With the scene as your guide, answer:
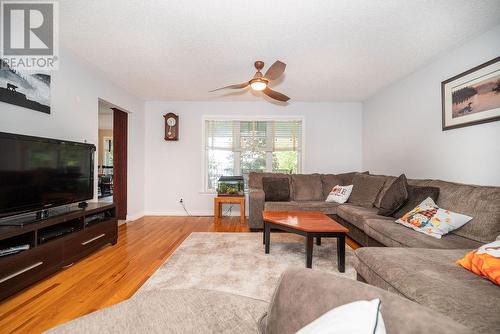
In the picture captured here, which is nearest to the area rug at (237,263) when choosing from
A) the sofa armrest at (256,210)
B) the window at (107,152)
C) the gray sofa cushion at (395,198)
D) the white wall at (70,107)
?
the sofa armrest at (256,210)

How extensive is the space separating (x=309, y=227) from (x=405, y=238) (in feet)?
2.65

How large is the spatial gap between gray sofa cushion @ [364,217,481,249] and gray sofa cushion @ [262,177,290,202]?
5.21 ft

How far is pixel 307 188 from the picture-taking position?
13.5 feet

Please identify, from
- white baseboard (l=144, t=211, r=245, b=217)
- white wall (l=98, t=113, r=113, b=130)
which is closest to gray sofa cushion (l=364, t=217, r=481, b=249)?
white baseboard (l=144, t=211, r=245, b=217)

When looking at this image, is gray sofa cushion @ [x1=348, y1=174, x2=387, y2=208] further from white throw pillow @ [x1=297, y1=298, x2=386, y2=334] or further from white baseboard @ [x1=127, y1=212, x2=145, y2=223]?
white baseboard @ [x1=127, y1=212, x2=145, y2=223]

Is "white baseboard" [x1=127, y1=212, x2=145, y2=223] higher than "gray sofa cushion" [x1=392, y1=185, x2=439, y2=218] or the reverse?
the reverse

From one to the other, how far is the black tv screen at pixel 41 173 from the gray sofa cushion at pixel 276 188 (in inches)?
99.1

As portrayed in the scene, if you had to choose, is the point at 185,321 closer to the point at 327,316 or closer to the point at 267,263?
the point at 327,316

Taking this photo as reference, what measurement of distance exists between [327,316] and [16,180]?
2507 mm

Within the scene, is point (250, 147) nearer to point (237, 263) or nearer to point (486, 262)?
point (237, 263)

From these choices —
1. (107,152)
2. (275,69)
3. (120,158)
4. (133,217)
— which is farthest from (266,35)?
(107,152)

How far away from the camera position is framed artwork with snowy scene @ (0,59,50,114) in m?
1.99

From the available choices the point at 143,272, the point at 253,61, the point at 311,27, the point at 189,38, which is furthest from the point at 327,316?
the point at 253,61

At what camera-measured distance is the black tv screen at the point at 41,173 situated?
5.89 ft
